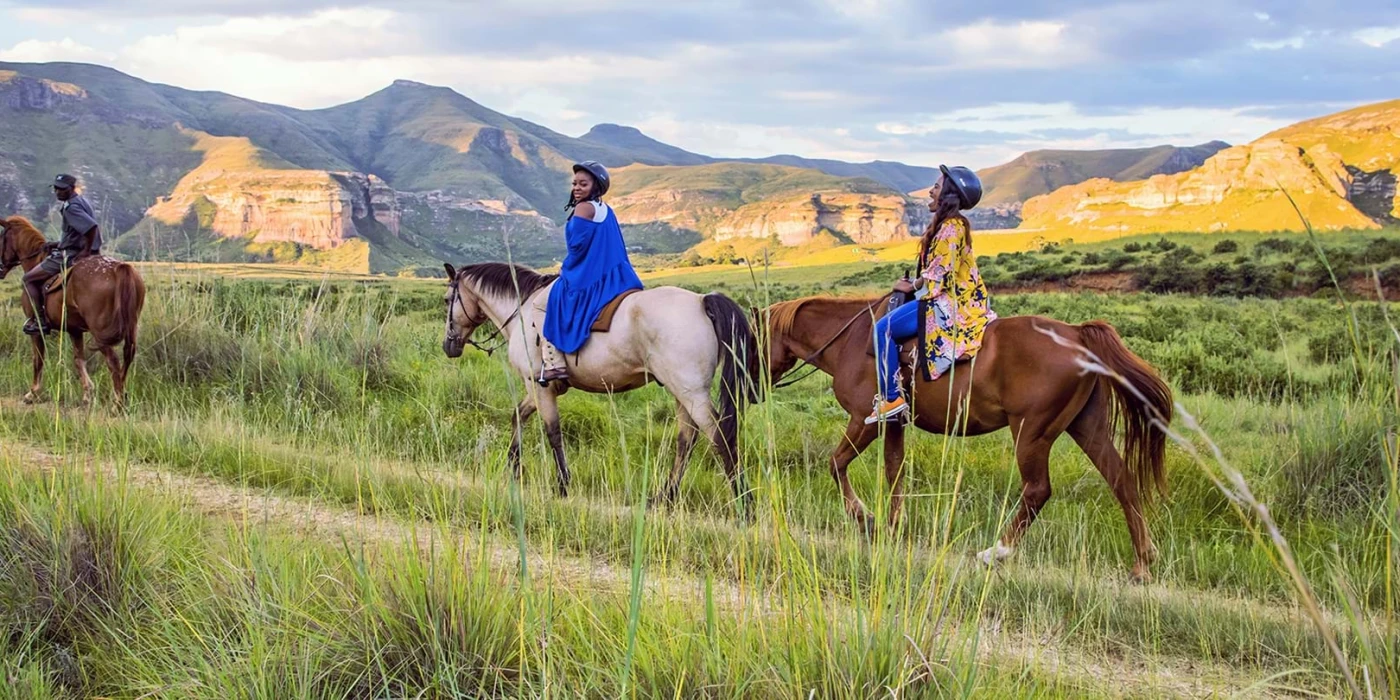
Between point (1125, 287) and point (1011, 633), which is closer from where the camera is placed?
point (1011, 633)

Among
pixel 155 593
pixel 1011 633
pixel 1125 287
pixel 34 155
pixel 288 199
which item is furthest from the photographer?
pixel 288 199

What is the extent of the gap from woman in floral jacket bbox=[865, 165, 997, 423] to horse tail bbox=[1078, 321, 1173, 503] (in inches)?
28.6

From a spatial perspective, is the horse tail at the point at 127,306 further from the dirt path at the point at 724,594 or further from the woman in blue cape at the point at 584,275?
the woman in blue cape at the point at 584,275

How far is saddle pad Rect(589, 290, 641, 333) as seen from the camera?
6.93m

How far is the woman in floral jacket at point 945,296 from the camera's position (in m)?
5.94

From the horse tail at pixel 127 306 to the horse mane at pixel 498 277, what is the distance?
4232 mm

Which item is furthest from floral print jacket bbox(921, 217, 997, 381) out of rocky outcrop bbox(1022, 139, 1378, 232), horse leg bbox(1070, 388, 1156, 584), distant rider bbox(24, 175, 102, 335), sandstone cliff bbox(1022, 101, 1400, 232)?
sandstone cliff bbox(1022, 101, 1400, 232)

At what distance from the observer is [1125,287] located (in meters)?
34.8

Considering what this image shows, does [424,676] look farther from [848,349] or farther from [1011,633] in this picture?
[848,349]

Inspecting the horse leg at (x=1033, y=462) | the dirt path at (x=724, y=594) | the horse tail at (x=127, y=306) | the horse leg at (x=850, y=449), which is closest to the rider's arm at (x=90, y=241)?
the horse tail at (x=127, y=306)

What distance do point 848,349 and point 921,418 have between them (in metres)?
0.80

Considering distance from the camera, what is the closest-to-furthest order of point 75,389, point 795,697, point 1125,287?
point 795,697
point 75,389
point 1125,287

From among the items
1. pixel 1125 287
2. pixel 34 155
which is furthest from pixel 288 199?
pixel 1125 287

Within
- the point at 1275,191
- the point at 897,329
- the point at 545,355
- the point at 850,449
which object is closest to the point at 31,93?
the point at 1275,191
